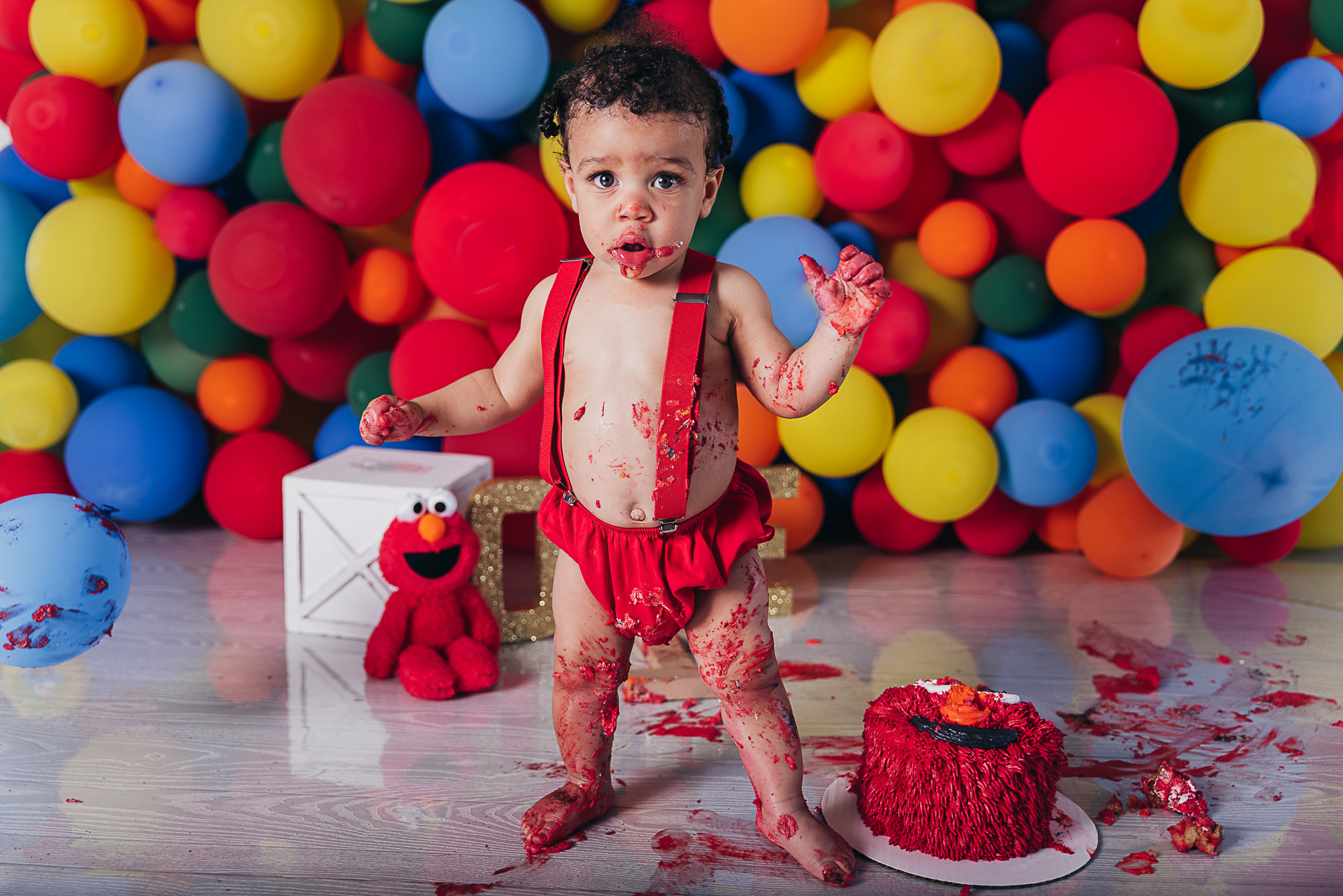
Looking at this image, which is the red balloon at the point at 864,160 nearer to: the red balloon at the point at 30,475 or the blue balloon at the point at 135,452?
the blue balloon at the point at 135,452

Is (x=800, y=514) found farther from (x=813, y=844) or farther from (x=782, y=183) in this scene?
(x=813, y=844)

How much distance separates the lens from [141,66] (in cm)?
242

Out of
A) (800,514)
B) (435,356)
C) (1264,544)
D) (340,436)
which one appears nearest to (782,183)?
(800,514)

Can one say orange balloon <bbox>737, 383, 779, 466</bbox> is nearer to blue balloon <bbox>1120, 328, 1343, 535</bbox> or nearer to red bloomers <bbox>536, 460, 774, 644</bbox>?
blue balloon <bbox>1120, 328, 1343, 535</bbox>

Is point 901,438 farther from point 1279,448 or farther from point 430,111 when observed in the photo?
point 430,111

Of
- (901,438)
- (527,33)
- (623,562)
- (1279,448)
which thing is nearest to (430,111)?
(527,33)

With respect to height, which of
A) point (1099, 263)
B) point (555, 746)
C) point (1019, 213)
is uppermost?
point (1019, 213)

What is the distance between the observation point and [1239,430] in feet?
6.34

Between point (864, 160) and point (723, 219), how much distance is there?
0.36 metres

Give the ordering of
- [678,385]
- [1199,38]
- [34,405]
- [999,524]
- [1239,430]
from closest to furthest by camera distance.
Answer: [678,385], [1239,430], [1199,38], [34,405], [999,524]

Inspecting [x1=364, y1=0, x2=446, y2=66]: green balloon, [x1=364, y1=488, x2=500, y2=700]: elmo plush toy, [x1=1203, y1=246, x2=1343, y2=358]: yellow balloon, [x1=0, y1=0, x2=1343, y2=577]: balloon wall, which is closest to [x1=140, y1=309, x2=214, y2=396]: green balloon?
[x1=0, y1=0, x2=1343, y2=577]: balloon wall

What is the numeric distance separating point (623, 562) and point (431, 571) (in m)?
0.70

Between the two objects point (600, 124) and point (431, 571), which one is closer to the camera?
point (600, 124)

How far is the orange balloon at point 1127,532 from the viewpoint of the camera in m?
2.26
